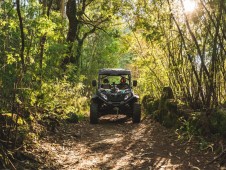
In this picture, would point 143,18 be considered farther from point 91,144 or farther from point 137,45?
point 91,144

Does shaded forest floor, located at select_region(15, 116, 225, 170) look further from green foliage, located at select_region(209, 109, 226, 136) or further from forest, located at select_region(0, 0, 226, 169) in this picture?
green foliage, located at select_region(209, 109, 226, 136)

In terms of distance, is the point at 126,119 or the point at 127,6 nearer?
the point at 126,119

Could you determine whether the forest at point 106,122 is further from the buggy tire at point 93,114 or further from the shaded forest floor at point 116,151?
the buggy tire at point 93,114

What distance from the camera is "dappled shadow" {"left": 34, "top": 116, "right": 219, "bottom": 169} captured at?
5.67m

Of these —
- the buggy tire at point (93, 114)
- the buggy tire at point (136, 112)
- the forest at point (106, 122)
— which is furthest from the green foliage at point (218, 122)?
the buggy tire at point (93, 114)

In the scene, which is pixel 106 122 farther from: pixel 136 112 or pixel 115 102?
pixel 136 112

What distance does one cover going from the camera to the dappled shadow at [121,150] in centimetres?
567

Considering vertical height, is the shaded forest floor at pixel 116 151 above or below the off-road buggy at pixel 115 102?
below

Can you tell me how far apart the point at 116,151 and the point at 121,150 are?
140 mm

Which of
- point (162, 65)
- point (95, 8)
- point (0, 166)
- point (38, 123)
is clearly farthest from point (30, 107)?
point (95, 8)

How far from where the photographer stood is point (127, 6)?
13.7 meters

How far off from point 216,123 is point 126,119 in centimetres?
541

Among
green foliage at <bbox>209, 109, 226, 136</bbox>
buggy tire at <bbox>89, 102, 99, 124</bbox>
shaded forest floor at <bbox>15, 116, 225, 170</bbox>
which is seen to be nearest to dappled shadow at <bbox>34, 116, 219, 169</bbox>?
shaded forest floor at <bbox>15, 116, 225, 170</bbox>

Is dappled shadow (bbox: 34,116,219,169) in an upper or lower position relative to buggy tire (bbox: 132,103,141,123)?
lower
